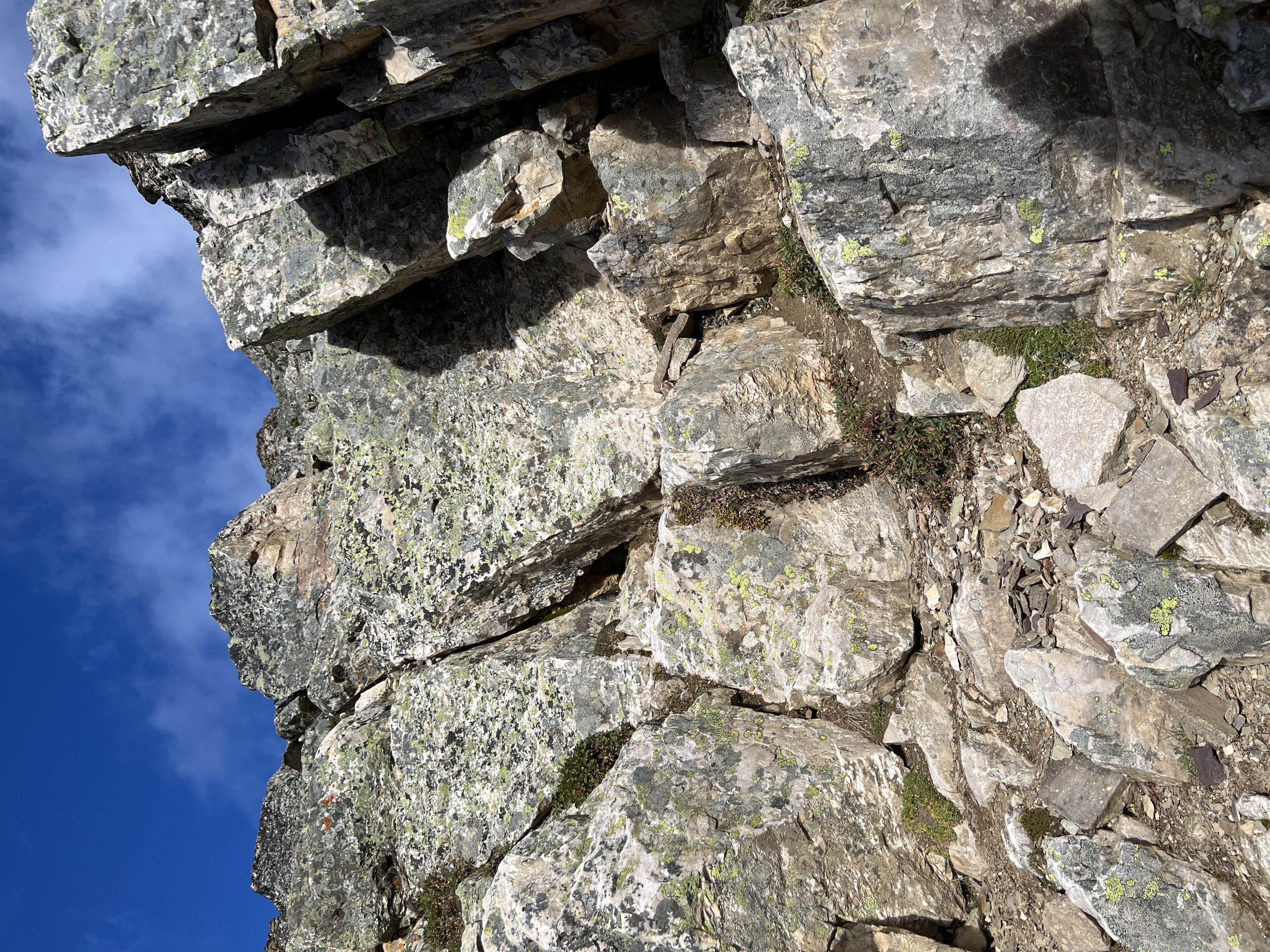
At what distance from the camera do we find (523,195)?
11469 millimetres

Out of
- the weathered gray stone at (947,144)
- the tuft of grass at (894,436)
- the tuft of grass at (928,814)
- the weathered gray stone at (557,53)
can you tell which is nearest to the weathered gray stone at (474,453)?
the tuft of grass at (894,436)

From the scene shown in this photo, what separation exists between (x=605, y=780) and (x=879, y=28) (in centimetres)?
1029

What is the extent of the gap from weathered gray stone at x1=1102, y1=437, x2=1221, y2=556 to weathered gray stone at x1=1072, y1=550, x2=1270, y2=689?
21cm

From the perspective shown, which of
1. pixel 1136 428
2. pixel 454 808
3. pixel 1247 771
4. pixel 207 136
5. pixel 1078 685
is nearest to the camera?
pixel 1247 771

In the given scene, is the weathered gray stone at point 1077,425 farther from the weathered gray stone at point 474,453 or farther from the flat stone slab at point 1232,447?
the weathered gray stone at point 474,453

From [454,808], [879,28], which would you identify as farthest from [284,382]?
[879,28]

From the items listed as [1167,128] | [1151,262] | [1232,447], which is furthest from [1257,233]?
[1232,447]

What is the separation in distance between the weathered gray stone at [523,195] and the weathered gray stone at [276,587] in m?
8.12

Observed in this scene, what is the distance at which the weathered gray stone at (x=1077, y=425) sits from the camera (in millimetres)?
7809

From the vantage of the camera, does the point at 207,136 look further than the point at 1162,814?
Yes

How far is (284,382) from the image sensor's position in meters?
18.5

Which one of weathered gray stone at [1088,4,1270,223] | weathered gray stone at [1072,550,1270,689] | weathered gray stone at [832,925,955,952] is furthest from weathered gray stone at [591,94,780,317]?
weathered gray stone at [832,925,955,952]

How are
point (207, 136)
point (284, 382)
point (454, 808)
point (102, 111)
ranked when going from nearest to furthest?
point (102, 111) → point (207, 136) → point (454, 808) → point (284, 382)

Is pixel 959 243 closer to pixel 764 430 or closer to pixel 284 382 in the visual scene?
pixel 764 430
